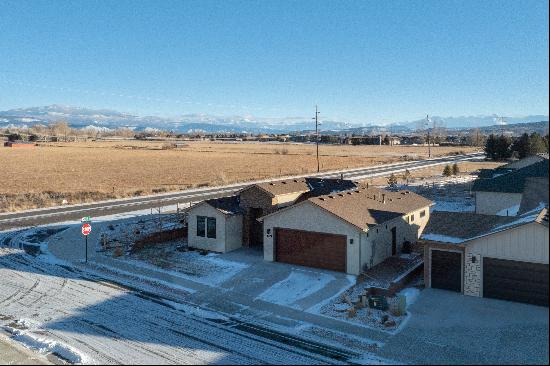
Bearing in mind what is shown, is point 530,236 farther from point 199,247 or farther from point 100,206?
point 100,206

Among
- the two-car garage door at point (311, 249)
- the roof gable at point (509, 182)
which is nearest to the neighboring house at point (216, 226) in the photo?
the two-car garage door at point (311, 249)

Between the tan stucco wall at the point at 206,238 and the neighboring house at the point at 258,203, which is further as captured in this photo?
the neighboring house at the point at 258,203

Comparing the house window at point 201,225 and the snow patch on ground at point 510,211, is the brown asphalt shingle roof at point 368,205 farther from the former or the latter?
the house window at point 201,225

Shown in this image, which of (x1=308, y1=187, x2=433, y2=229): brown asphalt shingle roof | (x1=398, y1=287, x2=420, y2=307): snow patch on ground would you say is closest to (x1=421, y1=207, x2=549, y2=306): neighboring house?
(x1=398, y1=287, x2=420, y2=307): snow patch on ground

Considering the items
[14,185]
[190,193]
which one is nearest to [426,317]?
[190,193]

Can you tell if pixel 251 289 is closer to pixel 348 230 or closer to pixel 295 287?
→ pixel 295 287

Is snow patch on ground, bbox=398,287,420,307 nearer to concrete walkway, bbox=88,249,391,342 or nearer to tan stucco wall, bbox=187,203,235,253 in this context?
concrete walkway, bbox=88,249,391,342

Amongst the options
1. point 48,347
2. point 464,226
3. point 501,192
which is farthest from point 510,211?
point 48,347
